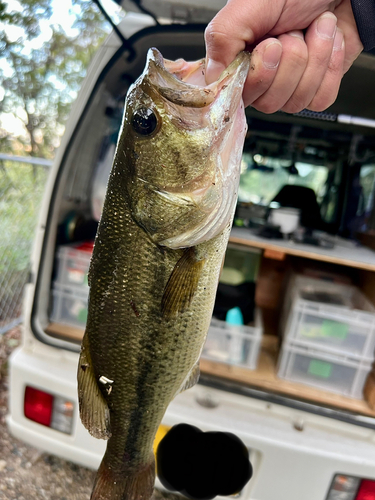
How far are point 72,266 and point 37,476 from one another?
1.43m

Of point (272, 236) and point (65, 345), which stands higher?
point (272, 236)

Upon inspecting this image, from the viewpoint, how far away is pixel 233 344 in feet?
7.31

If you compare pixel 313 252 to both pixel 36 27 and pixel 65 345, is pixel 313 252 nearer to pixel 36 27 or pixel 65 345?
pixel 65 345

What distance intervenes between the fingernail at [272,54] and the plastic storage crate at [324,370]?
5.45 ft

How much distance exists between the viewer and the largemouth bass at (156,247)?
96cm

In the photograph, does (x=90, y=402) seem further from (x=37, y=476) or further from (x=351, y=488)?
(x=37, y=476)

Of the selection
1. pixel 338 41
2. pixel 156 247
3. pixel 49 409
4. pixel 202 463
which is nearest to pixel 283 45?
pixel 338 41

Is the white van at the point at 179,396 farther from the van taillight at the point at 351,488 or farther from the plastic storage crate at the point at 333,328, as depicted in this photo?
the plastic storage crate at the point at 333,328

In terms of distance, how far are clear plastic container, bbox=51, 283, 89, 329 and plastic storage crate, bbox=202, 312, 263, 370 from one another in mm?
836

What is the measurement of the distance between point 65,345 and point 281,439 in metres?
1.27

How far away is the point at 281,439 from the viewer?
5.53ft

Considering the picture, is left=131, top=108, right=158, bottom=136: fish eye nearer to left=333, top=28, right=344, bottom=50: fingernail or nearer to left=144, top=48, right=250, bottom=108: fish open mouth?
left=144, top=48, right=250, bottom=108: fish open mouth

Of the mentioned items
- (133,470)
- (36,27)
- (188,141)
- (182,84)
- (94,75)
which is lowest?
(133,470)

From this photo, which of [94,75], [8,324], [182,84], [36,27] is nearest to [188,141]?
[182,84]
